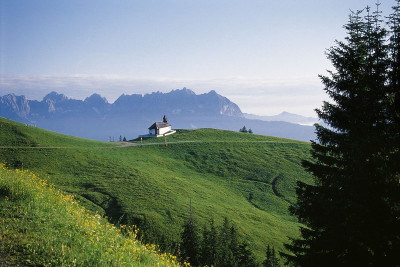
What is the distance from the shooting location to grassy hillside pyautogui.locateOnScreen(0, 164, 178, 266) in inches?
335

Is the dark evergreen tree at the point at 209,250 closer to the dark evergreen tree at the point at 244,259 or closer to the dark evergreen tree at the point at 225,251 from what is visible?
the dark evergreen tree at the point at 225,251

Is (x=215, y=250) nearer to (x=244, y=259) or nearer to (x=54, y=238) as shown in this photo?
(x=244, y=259)

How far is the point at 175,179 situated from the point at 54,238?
55.9 metres

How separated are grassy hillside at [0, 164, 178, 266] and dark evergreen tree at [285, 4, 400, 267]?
863 centimetres

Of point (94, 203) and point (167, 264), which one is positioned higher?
point (167, 264)

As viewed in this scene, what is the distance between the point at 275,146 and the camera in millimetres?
102812

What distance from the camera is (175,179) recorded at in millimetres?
65000

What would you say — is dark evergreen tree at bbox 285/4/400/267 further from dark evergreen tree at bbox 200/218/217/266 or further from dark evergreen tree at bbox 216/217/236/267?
dark evergreen tree at bbox 216/217/236/267

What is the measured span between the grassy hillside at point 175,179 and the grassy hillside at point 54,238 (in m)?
23.0

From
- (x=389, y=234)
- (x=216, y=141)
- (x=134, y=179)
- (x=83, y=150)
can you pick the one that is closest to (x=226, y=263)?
(x=389, y=234)

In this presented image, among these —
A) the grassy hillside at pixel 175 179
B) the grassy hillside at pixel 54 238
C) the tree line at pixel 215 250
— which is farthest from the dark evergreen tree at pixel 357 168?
the grassy hillside at pixel 175 179

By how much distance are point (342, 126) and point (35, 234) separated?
16288 millimetres

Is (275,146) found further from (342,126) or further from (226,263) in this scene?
(342,126)

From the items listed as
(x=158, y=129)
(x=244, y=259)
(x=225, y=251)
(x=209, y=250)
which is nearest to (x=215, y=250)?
(x=209, y=250)
